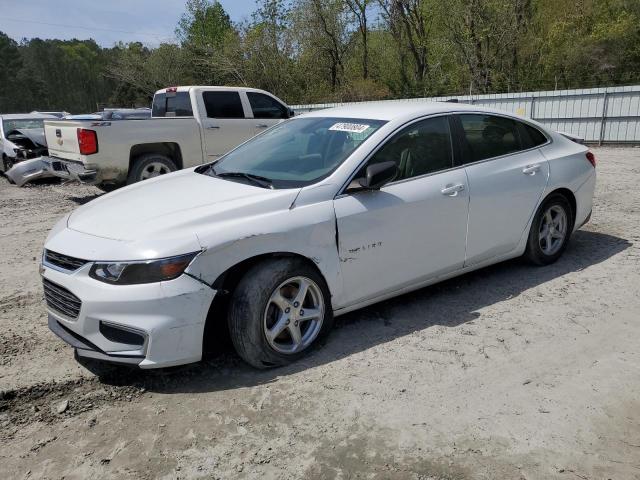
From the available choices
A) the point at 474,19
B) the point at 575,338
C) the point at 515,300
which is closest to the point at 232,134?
the point at 515,300

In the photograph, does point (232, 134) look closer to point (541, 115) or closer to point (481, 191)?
point (481, 191)

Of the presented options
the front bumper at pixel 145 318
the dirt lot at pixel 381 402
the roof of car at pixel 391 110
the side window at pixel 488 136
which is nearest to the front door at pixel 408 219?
the roof of car at pixel 391 110

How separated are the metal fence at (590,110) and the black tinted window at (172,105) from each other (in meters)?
5.83

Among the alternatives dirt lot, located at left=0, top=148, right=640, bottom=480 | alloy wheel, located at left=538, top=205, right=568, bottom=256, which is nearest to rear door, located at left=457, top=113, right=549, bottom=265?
alloy wheel, located at left=538, top=205, right=568, bottom=256

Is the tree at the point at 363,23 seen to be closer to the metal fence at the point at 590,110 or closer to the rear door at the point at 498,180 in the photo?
the metal fence at the point at 590,110

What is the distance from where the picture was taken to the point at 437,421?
286 centimetres

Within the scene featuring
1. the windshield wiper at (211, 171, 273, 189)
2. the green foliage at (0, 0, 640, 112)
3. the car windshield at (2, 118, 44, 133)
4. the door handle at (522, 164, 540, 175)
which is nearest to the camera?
the windshield wiper at (211, 171, 273, 189)

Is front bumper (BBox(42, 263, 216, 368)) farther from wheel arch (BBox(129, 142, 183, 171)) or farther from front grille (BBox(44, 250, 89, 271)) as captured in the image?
wheel arch (BBox(129, 142, 183, 171))

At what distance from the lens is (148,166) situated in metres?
9.23

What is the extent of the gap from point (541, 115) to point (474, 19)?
10.4m

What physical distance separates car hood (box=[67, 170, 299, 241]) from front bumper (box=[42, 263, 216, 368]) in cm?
32

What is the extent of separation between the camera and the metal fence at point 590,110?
606 inches

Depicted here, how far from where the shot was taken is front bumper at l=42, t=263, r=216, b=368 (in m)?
2.98

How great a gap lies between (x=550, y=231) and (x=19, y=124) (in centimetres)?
1343
